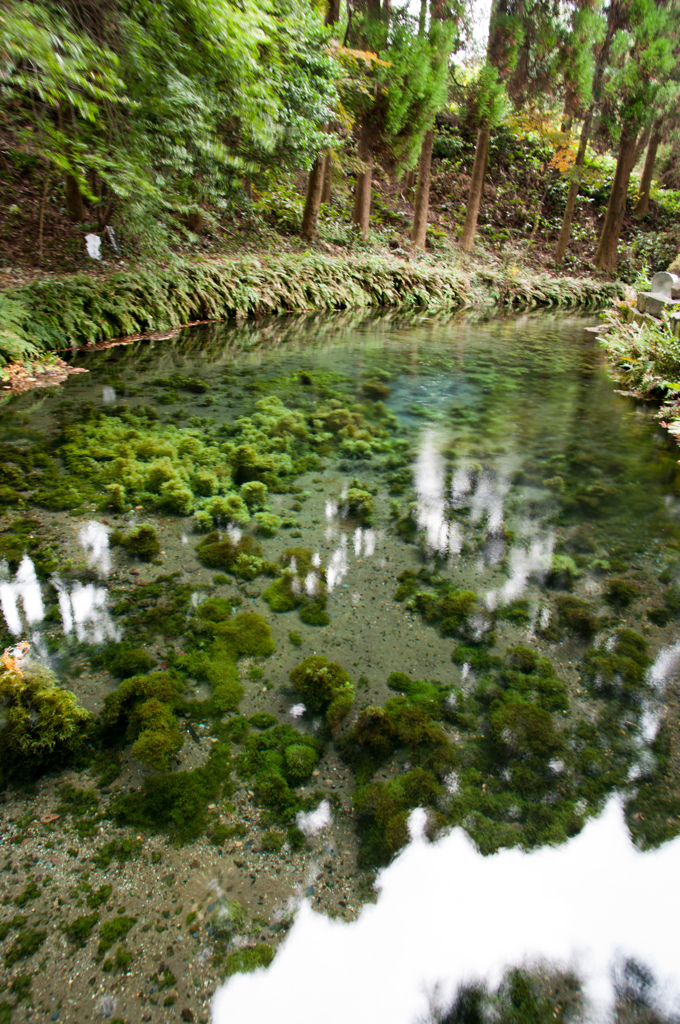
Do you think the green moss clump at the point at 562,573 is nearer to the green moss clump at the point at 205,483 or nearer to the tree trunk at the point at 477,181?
the green moss clump at the point at 205,483

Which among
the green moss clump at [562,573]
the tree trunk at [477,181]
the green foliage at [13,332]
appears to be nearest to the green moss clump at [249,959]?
the green moss clump at [562,573]

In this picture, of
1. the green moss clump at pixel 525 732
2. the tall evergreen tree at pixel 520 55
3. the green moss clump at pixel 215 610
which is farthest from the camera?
the tall evergreen tree at pixel 520 55

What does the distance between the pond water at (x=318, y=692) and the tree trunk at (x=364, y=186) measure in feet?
45.7

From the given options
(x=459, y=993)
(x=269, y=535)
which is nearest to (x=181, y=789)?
(x=459, y=993)

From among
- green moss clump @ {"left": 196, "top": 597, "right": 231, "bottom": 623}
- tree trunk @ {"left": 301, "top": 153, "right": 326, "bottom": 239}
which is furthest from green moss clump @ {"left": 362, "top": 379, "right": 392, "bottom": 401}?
tree trunk @ {"left": 301, "top": 153, "right": 326, "bottom": 239}

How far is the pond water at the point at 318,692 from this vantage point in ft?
5.18

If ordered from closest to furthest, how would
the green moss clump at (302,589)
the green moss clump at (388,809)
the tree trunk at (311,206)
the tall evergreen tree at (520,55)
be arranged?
the green moss clump at (388,809), the green moss clump at (302,589), the tree trunk at (311,206), the tall evergreen tree at (520,55)

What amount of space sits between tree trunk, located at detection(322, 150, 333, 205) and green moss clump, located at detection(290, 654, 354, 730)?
1584cm

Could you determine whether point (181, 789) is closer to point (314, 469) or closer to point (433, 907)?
→ point (433, 907)

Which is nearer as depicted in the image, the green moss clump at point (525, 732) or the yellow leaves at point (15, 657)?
the green moss clump at point (525, 732)

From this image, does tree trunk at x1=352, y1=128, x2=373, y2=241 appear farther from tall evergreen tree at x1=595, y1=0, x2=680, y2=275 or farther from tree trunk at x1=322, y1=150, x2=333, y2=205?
tall evergreen tree at x1=595, y1=0, x2=680, y2=275

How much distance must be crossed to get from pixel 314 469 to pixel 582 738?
307 cm

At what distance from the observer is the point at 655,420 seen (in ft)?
22.4

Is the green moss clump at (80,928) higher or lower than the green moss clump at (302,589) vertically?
lower
